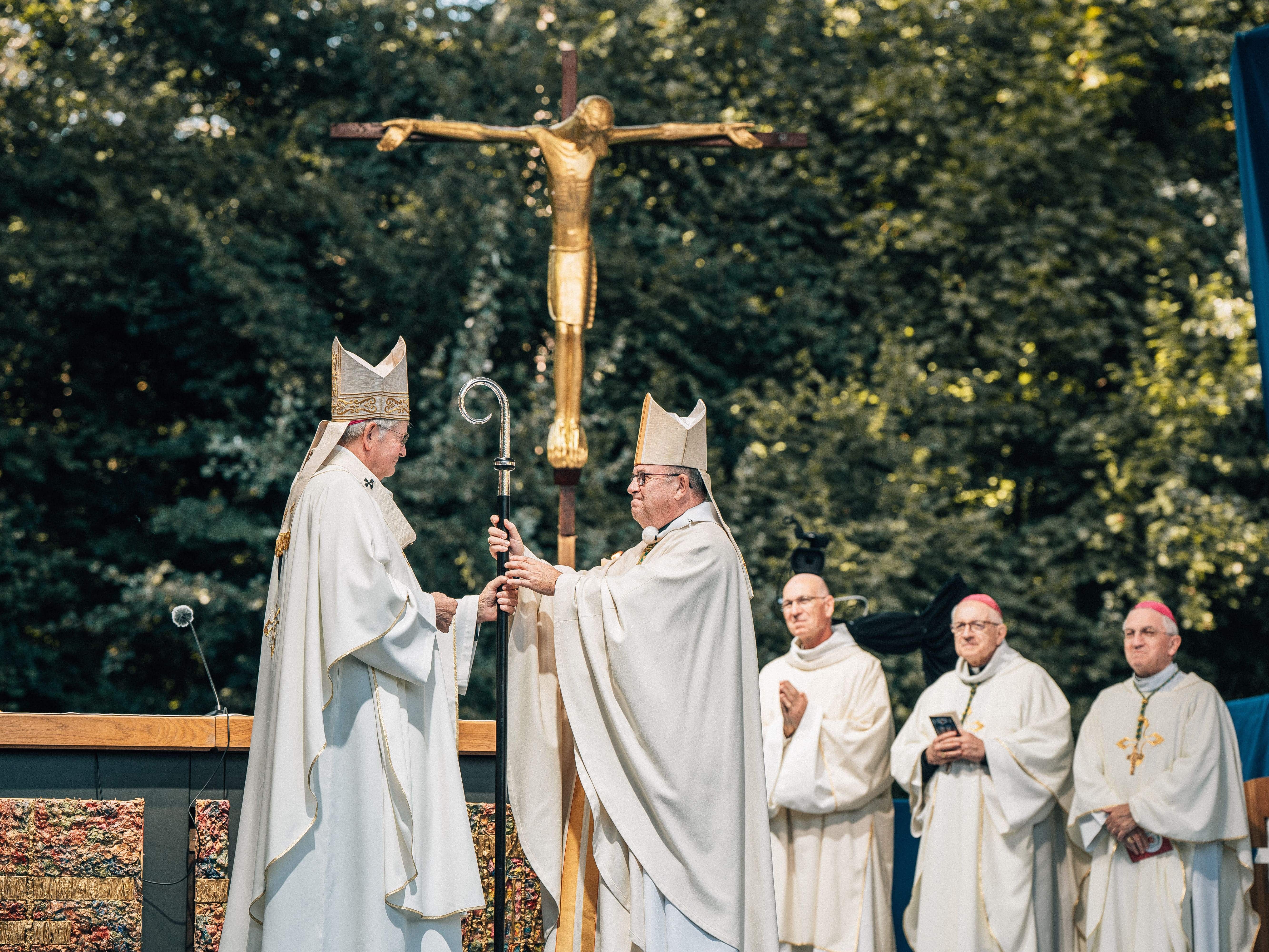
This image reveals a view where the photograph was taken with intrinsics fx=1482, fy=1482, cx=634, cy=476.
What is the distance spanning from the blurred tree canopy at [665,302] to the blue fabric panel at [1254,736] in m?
4.42

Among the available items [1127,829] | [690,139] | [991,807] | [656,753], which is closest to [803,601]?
[991,807]

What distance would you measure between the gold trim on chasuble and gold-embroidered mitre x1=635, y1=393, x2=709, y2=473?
1200 mm

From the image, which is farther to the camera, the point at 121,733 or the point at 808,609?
the point at 808,609

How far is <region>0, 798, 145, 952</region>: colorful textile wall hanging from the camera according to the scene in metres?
5.68

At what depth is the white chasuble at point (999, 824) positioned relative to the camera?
7.14 meters

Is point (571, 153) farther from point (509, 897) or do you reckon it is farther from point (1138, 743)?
point (1138, 743)

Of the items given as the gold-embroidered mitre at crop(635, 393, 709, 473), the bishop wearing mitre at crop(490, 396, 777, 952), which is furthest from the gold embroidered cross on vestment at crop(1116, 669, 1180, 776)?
the gold-embroidered mitre at crop(635, 393, 709, 473)

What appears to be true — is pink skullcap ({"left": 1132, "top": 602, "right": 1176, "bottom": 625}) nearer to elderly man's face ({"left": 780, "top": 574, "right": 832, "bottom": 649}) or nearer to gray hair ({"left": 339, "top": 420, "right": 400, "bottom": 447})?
elderly man's face ({"left": 780, "top": 574, "right": 832, "bottom": 649})

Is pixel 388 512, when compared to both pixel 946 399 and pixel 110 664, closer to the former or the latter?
pixel 110 664

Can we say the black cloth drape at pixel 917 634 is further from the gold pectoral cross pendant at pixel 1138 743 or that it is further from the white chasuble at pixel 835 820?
the gold pectoral cross pendant at pixel 1138 743

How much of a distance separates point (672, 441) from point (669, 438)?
0.02 metres

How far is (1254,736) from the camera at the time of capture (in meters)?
7.89

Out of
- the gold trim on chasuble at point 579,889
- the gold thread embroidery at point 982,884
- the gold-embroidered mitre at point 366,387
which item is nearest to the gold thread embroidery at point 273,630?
the gold-embroidered mitre at point 366,387

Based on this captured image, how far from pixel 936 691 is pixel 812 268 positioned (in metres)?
7.05
